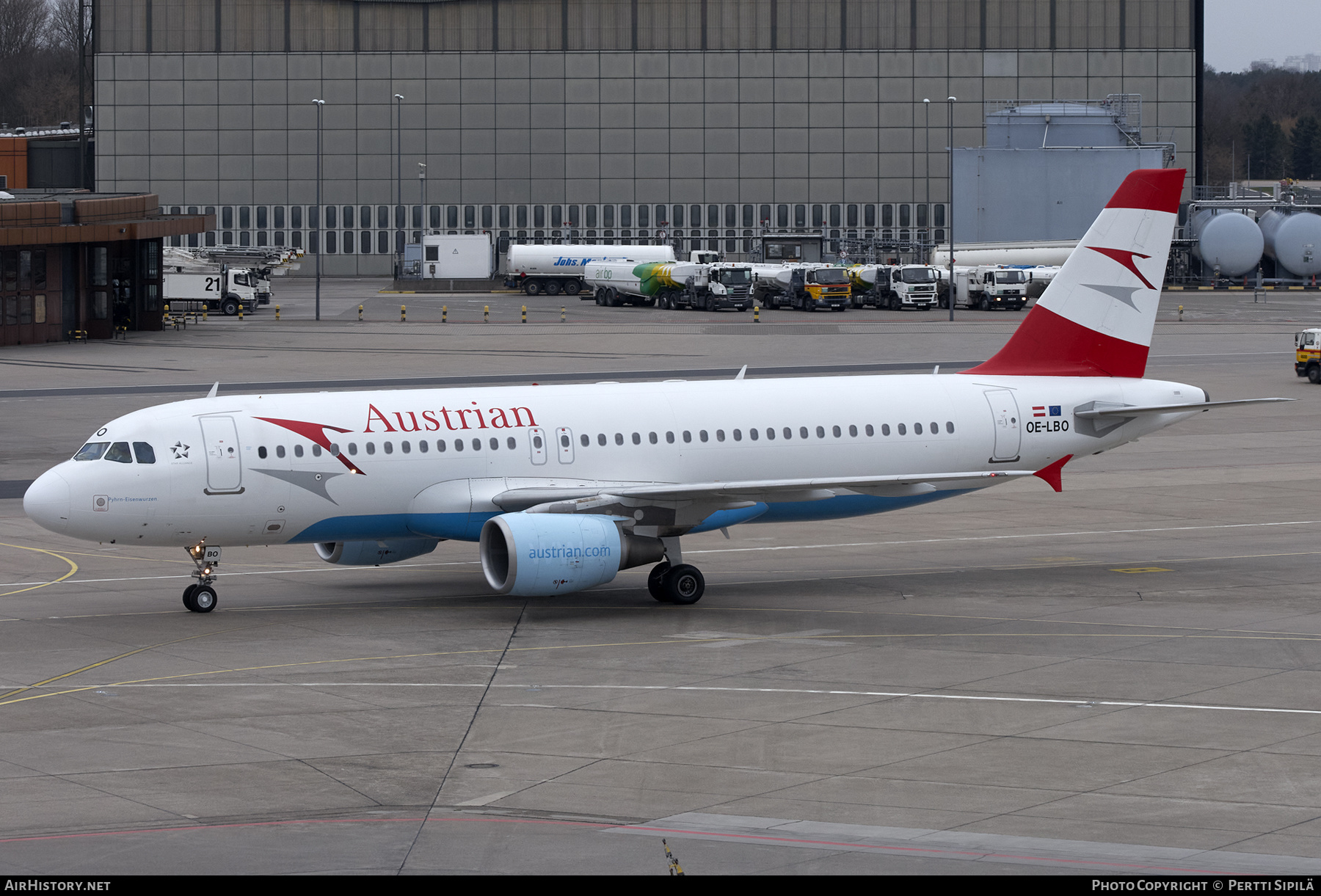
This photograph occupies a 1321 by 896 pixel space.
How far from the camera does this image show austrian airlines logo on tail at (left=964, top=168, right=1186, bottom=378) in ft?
117

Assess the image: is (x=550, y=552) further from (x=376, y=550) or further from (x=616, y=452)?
(x=376, y=550)

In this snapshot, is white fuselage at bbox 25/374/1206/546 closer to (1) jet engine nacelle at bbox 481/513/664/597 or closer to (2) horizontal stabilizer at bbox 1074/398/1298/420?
(2) horizontal stabilizer at bbox 1074/398/1298/420

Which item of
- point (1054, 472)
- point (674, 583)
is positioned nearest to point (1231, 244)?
point (1054, 472)

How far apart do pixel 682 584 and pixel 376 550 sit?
6.28 m

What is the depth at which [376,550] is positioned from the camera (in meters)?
32.1

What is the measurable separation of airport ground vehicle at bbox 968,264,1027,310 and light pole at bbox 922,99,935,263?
133 feet

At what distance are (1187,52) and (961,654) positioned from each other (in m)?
146

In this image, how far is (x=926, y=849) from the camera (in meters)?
16.2

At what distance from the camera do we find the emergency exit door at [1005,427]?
3419 cm

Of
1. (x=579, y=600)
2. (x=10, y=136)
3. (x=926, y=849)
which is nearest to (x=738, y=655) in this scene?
(x=579, y=600)

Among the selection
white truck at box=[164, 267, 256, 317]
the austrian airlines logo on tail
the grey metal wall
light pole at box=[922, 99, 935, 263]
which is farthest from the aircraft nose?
light pole at box=[922, 99, 935, 263]

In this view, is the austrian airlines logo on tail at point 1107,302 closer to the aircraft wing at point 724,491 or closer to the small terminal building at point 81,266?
the aircraft wing at point 724,491

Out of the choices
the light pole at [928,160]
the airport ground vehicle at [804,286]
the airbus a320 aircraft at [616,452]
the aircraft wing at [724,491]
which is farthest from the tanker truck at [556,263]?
the aircraft wing at [724,491]

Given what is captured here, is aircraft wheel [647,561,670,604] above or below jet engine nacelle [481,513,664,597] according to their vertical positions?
below
